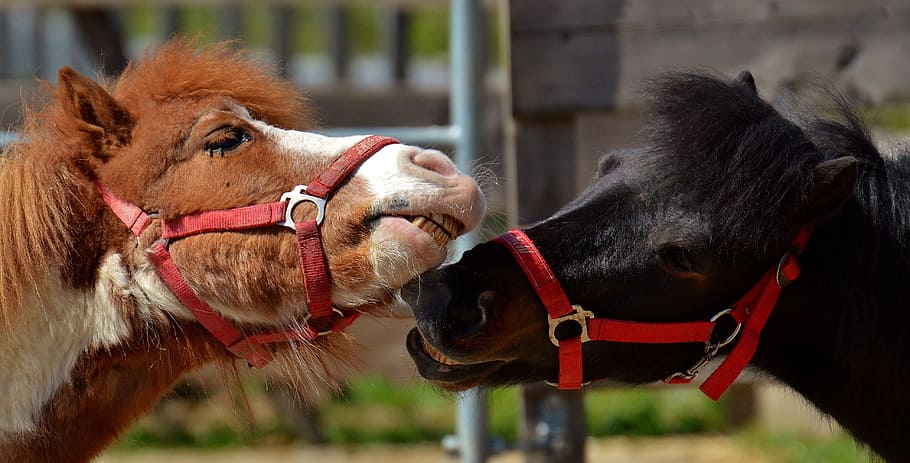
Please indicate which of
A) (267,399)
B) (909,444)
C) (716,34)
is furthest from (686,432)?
(909,444)

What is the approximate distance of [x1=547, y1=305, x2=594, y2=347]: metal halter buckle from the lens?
232cm

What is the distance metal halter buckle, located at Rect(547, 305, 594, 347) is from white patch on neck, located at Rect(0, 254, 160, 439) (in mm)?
984

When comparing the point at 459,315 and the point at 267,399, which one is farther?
the point at 267,399

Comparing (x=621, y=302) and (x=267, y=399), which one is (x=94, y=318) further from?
(x=267, y=399)

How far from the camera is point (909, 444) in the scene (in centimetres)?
233

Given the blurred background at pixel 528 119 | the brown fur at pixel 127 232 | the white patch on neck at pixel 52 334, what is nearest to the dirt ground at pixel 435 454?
the blurred background at pixel 528 119

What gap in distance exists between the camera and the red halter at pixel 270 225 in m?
2.25

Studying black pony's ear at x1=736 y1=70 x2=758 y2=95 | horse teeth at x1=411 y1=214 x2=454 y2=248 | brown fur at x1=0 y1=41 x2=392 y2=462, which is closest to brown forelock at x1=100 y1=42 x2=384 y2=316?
brown fur at x1=0 y1=41 x2=392 y2=462

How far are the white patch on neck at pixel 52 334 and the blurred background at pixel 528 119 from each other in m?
0.40

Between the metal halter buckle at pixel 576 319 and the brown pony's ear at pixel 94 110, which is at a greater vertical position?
the brown pony's ear at pixel 94 110

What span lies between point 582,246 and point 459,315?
1.15 feet

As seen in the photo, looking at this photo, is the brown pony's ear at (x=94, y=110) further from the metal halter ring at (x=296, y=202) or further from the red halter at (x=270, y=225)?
the metal halter ring at (x=296, y=202)

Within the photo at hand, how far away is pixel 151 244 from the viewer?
229 centimetres

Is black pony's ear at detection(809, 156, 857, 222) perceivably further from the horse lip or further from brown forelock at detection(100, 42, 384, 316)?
brown forelock at detection(100, 42, 384, 316)
